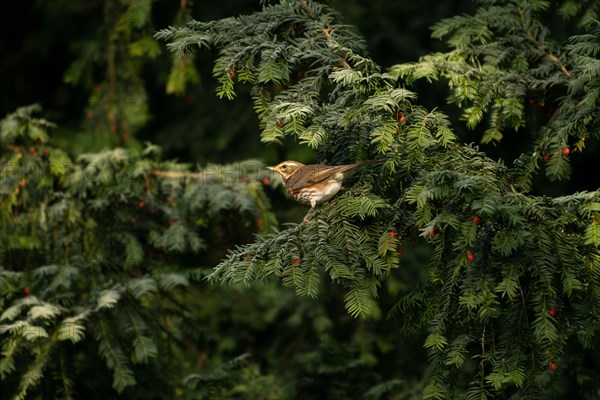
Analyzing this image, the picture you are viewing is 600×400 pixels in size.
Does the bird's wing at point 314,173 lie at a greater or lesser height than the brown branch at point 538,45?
lesser

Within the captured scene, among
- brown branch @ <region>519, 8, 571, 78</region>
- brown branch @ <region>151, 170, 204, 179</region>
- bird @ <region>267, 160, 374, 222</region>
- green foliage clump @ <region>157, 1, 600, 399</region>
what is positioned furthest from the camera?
brown branch @ <region>151, 170, 204, 179</region>

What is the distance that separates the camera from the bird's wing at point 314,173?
3273 millimetres

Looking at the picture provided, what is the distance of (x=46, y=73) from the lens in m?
7.88

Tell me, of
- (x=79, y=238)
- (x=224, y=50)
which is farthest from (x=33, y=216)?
(x=224, y=50)

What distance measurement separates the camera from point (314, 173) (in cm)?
336

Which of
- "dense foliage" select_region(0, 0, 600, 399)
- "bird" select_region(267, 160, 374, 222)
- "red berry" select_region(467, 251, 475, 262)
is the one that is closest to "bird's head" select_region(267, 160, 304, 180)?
"dense foliage" select_region(0, 0, 600, 399)

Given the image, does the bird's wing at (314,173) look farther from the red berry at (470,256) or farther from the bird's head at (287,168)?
the red berry at (470,256)

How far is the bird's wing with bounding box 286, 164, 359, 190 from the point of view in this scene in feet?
10.7

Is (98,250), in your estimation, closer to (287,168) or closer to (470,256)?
(287,168)

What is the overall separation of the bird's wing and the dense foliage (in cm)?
8

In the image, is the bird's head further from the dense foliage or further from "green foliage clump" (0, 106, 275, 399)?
"green foliage clump" (0, 106, 275, 399)

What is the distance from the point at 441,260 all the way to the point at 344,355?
89.5 inches

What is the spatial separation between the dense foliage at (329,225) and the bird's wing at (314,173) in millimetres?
76

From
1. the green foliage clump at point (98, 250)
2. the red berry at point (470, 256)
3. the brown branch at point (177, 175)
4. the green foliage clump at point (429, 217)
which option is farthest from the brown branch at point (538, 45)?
the brown branch at point (177, 175)
